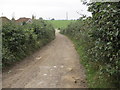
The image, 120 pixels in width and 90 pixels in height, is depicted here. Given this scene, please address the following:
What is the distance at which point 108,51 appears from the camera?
490cm

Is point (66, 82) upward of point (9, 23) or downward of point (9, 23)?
downward

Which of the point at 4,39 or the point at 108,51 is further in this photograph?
the point at 4,39

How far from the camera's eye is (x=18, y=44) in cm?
960

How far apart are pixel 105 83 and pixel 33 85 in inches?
92.2

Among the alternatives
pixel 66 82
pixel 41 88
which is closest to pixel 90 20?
pixel 66 82

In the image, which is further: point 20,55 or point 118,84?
point 20,55

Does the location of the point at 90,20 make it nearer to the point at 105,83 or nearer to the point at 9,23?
the point at 105,83

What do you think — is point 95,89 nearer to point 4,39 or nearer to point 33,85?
point 33,85

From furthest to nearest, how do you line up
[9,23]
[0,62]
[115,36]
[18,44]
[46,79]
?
1. [9,23]
2. [18,44]
3. [0,62]
4. [46,79]
5. [115,36]

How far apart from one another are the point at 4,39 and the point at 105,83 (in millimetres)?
5791

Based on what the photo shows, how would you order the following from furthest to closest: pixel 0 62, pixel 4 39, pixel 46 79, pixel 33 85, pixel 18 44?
pixel 18 44, pixel 4 39, pixel 0 62, pixel 46 79, pixel 33 85

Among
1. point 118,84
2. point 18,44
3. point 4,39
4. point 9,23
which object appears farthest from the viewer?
point 9,23

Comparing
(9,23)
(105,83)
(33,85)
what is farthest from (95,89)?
(9,23)

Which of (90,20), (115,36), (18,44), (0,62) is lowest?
(0,62)
